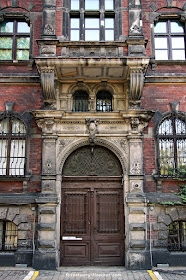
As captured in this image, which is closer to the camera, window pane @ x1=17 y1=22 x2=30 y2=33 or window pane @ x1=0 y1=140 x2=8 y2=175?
window pane @ x1=0 y1=140 x2=8 y2=175

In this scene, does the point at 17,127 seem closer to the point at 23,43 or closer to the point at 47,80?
the point at 47,80

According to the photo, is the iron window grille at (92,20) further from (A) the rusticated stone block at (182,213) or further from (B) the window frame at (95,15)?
(A) the rusticated stone block at (182,213)

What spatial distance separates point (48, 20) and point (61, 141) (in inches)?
155

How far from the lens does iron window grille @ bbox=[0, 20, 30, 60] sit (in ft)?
34.4

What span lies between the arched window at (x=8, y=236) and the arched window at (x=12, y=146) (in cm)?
159

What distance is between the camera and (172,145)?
9.76 meters

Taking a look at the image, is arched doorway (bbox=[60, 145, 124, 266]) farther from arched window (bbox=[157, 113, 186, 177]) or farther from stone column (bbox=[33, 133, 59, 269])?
arched window (bbox=[157, 113, 186, 177])

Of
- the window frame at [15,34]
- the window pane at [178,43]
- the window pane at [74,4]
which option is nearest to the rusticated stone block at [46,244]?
the window frame at [15,34]

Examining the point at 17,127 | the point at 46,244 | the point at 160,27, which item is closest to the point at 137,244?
the point at 46,244

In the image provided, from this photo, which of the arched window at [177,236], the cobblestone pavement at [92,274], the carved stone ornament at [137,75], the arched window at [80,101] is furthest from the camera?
the arched window at [80,101]

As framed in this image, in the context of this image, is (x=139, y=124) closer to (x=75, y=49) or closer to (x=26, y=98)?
(x=75, y=49)

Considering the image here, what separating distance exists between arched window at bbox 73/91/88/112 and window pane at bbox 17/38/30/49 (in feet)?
8.24

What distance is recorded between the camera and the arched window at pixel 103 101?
10.0m

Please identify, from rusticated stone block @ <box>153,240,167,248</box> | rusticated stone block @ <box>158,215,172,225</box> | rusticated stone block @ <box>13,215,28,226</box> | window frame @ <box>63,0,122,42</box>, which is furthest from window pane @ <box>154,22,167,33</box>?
rusticated stone block @ <box>13,215,28,226</box>
